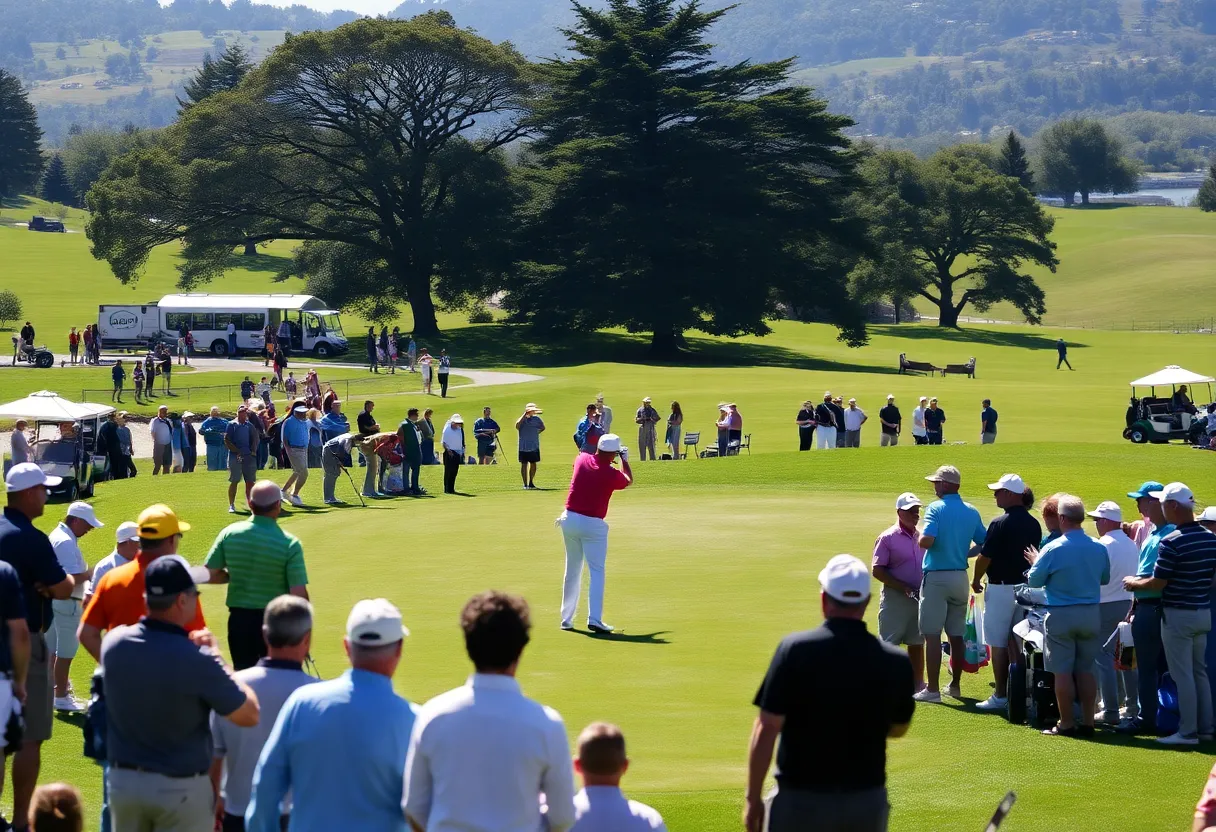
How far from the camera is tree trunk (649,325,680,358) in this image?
6912cm

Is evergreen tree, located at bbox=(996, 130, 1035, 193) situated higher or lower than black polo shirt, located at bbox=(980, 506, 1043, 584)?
higher

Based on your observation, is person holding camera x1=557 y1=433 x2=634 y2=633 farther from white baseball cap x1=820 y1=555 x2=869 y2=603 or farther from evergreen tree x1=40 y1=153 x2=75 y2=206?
evergreen tree x1=40 y1=153 x2=75 y2=206

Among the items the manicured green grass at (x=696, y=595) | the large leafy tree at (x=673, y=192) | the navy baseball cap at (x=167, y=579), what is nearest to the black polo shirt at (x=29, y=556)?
the manicured green grass at (x=696, y=595)

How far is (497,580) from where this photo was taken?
55.3 ft

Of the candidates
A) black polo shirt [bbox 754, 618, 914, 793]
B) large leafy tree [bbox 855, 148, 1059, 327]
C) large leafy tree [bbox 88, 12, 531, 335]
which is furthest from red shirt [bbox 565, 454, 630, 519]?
large leafy tree [bbox 855, 148, 1059, 327]

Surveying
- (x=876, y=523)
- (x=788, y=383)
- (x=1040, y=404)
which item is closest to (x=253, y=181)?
(x=788, y=383)

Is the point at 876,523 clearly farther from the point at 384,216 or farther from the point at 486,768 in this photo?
the point at 384,216

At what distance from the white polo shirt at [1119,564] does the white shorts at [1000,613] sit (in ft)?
2.37

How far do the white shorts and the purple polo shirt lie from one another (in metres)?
0.63

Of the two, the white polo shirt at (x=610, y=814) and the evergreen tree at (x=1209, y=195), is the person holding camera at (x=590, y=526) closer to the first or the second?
the white polo shirt at (x=610, y=814)

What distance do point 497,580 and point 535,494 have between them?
9559 mm

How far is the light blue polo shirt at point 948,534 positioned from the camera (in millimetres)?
12055

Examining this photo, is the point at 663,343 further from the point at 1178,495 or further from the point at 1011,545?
the point at 1178,495

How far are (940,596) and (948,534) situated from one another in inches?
21.2
